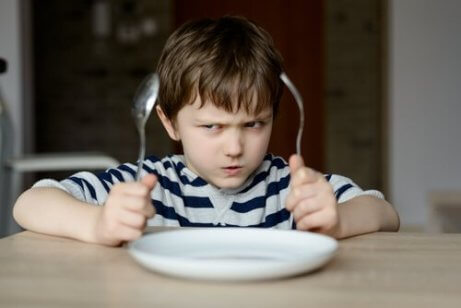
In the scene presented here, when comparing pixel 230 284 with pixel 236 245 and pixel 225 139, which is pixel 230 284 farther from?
pixel 225 139

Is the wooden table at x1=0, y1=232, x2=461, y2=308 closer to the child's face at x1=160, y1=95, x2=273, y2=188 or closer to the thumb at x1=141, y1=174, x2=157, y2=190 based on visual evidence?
the thumb at x1=141, y1=174, x2=157, y2=190

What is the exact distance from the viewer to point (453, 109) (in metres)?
4.14

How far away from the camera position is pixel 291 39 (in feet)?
16.3

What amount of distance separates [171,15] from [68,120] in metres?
1.11

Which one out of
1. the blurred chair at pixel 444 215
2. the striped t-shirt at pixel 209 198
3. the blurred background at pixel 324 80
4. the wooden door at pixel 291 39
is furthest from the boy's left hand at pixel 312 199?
the wooden door at pixel 291 39

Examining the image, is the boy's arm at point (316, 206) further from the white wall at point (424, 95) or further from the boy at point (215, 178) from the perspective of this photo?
the white wall at point (424, 95)

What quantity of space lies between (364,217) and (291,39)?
4.09 m

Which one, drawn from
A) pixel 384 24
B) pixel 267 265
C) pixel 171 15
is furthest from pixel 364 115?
pixel 267 265

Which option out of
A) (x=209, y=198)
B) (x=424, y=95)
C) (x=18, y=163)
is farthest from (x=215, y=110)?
(x=424, y=95)

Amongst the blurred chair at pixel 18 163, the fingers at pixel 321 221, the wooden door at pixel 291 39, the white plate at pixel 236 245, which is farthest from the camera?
the wooden door at pixel 291 39

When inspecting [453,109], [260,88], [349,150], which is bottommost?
[349,150]

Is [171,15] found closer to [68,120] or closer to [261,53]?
[68,120]

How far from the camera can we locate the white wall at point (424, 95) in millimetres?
4145

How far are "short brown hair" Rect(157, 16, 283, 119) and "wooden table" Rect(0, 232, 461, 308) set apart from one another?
35cm
